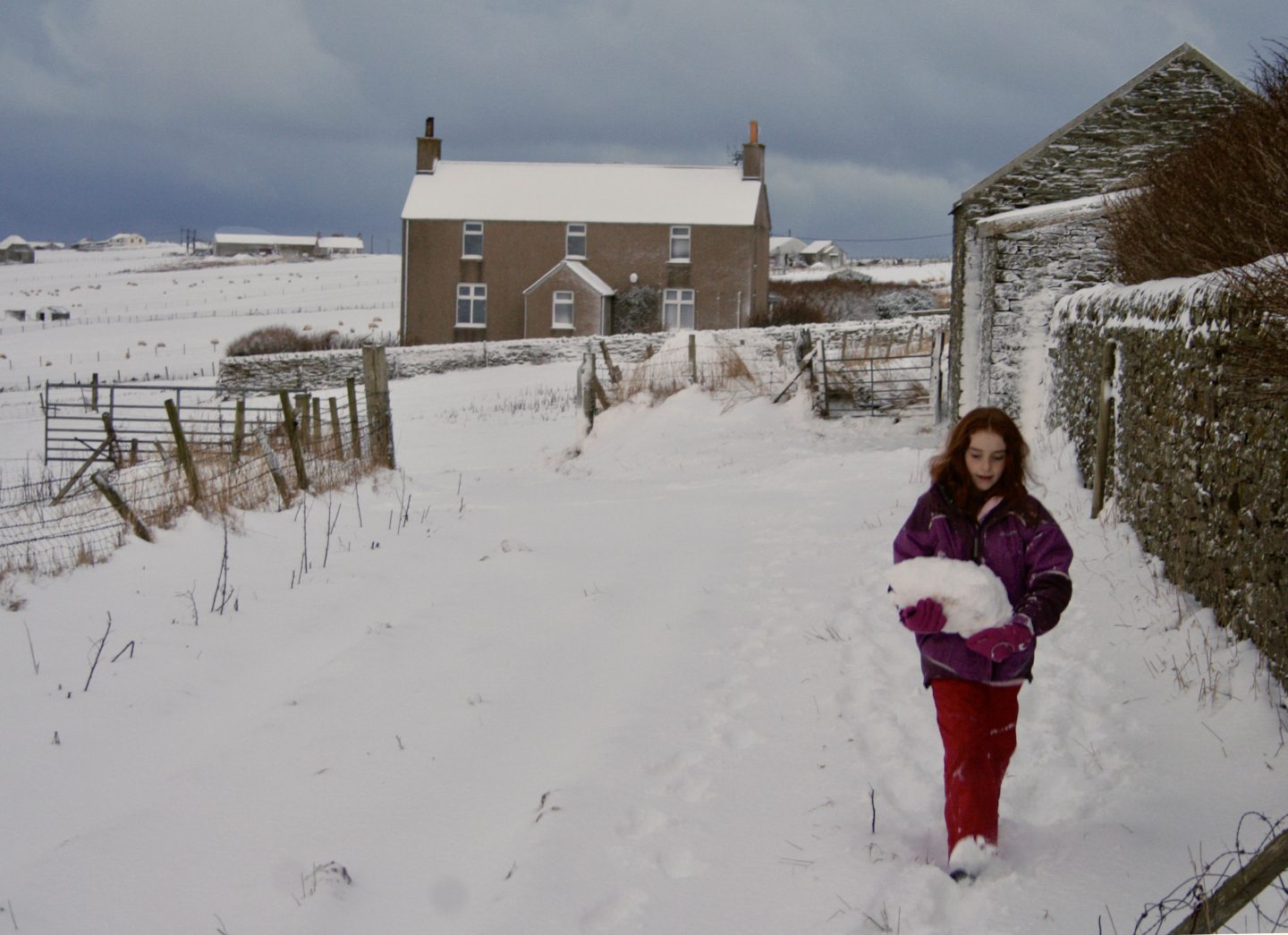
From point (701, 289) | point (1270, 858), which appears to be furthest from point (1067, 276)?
point (701, 289)

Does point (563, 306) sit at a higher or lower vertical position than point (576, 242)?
lower

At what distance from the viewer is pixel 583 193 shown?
143 ft

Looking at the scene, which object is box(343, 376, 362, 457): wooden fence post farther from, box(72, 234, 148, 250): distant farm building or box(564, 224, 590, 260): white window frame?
box(72, 234, 148, 250): distant farm building

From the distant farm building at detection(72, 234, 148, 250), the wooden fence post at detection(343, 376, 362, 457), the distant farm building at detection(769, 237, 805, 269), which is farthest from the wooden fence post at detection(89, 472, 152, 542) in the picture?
the distant farm building at detection(72, 234, 148, 250)

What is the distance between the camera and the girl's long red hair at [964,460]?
405 centimetres

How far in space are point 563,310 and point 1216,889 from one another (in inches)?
1514

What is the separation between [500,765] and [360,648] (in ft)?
6.12

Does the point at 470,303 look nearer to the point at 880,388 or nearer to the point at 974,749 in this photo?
the point at 880,388

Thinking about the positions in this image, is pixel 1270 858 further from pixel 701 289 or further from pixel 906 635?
pixel 701 289

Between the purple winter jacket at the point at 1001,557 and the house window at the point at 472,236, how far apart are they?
129ft

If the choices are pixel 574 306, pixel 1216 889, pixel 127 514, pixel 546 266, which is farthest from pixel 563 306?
pixel 1216 889

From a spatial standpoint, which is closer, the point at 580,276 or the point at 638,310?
the point at 580,276

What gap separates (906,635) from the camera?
6.77 metres

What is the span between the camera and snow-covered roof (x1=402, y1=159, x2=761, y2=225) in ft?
138
